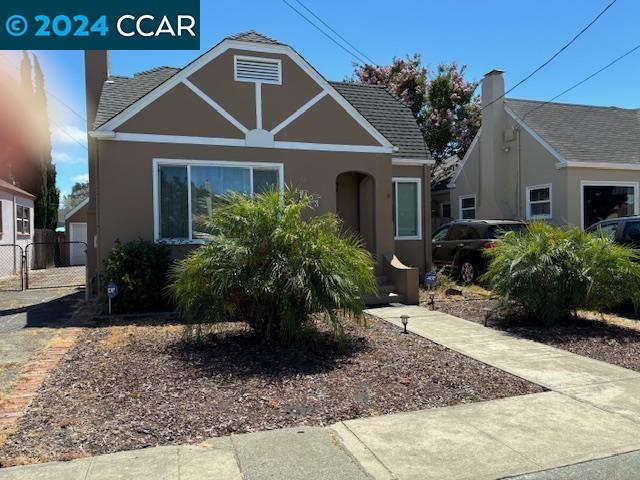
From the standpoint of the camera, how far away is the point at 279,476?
143 inches

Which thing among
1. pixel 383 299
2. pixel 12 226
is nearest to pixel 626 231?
pixel 383 299

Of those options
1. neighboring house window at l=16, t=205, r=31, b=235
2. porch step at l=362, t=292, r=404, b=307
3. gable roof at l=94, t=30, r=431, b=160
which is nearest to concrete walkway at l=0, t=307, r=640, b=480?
porch step at l=362, t=292, r=404, b=307

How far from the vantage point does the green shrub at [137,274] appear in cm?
945

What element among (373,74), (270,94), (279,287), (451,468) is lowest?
(451,468)

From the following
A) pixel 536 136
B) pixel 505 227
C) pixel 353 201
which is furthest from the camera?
pixel 536 136

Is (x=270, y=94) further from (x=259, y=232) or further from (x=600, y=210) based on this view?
(x=600, y=210)

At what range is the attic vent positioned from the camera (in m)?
10.9

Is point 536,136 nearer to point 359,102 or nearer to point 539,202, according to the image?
point 539,202

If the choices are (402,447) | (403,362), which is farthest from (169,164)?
(402,447)

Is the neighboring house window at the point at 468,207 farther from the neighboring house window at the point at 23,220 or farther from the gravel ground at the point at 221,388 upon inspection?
the neighboring house window at the point at 23,220

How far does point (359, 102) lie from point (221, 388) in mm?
10825

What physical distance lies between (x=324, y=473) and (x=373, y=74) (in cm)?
2551

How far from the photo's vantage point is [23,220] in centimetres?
2328

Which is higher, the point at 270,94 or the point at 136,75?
the point at 136,75
